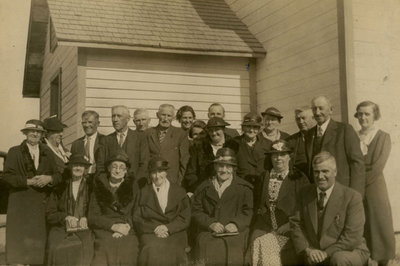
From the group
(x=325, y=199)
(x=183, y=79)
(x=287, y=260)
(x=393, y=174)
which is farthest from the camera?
(x=183, y=79)

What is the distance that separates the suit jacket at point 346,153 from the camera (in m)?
4.98

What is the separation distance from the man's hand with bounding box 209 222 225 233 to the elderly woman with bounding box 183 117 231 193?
31.7 inches

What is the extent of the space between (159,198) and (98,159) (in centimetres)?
103

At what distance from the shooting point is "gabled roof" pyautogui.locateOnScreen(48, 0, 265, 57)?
7695 mm

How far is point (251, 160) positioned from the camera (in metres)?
5.59

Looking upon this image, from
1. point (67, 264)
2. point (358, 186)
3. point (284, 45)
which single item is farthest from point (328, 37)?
point (67, 264)

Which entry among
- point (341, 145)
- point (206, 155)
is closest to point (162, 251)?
point (206, 155)

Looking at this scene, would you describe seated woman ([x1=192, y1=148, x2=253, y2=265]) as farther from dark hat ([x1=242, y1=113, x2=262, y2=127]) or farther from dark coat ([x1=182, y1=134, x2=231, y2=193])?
dark hat ([x1=242, y1=113, x2=262, y2=127])

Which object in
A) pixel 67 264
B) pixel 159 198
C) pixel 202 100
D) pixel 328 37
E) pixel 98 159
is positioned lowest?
pixel 67 264

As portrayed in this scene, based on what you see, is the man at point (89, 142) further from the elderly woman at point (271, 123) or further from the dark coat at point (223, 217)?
the elderly woman at point (271, 123)

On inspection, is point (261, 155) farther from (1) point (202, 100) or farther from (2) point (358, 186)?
(1) point (202, 100)

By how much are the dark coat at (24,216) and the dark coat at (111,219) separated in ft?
2.07

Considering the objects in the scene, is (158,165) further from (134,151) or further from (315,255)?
(315,255)

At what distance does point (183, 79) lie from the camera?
8406mm
